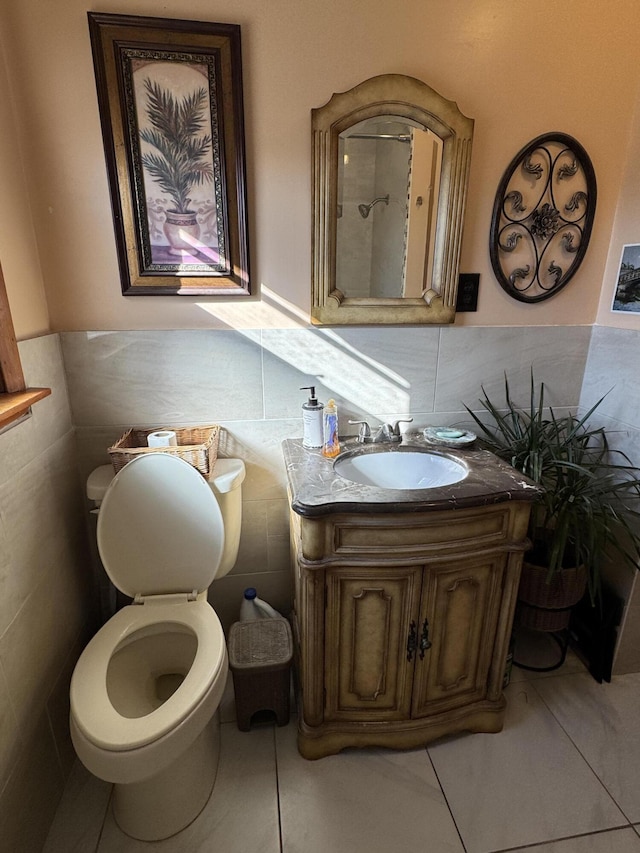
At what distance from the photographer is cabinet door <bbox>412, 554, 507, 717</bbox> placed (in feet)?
4.09

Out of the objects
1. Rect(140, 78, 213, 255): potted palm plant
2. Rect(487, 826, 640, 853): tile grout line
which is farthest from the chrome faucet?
Rect(487, 826, 640, 853): tile grout line

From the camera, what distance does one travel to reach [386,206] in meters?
1.42

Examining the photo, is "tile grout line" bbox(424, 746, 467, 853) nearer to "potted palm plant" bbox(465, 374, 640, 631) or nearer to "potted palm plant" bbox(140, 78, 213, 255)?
"potted palm plant" bbox(465, 374, 640, 631)

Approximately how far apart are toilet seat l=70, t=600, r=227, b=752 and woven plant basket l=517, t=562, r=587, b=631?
102 cm

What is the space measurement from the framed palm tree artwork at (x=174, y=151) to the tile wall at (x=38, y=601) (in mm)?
428

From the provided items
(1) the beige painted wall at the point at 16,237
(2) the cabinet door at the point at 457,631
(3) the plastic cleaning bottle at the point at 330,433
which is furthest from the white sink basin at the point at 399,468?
(1) the beige painted wall at the point at 16,237

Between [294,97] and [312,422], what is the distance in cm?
97

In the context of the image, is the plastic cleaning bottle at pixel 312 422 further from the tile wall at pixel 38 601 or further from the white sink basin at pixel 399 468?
the tile wall at pixel 38 601

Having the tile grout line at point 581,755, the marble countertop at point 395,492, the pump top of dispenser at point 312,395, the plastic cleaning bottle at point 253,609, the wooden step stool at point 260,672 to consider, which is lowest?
the tile grout line at point 581,755

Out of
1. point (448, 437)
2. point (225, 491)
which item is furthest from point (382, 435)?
point (225, 491)

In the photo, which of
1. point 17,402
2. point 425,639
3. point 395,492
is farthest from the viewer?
point 425,639

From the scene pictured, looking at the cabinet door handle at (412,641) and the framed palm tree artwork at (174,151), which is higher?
the framed palm tree artwork at (174,151)

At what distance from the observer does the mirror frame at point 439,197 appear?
52.2 inches

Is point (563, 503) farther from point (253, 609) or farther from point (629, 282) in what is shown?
point (253, 609)
